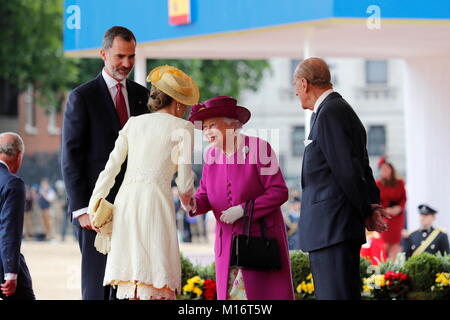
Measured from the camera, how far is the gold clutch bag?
6.21 m

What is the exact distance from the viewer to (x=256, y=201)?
682 cm

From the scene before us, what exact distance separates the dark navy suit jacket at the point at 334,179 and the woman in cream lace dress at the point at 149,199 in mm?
828

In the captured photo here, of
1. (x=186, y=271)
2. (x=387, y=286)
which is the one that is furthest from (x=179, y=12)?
(x=387, y=286)

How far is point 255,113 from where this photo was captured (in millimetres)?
51656

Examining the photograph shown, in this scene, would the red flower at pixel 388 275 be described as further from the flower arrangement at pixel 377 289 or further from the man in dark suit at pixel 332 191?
the man in dark suit at pixel 332 191

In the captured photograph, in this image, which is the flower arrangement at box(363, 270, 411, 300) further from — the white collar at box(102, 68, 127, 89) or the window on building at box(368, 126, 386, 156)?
the window on building at box(368, 126, 386, 156)

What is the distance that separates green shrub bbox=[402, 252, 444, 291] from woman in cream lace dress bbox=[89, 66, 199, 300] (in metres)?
5.10

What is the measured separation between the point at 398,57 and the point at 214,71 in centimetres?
1983

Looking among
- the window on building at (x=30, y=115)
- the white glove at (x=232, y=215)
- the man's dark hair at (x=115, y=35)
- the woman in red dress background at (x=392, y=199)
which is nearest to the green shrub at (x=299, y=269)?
the white glove at (x=232, y=215)

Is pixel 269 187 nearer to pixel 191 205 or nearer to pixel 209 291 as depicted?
pixel 191 205

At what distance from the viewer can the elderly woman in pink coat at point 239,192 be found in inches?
269

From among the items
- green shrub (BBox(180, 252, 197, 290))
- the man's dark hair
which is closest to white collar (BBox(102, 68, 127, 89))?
the man's dark hair
